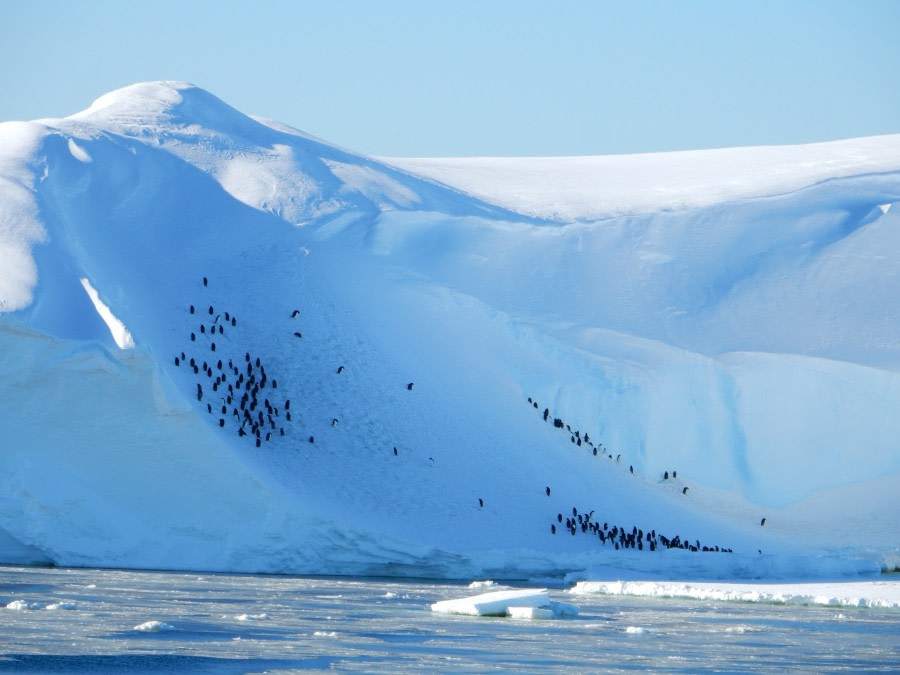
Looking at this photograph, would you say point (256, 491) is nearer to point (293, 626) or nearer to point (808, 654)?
point (293, 626)

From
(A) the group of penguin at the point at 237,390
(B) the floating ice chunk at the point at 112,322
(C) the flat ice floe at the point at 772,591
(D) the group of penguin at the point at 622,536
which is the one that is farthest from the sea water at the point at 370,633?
(A) the group of penguin at the point at 237,390

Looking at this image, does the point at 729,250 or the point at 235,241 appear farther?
the point at 729,250

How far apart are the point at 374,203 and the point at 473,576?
20.6 meters

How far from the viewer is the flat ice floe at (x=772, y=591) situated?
31.3 metres

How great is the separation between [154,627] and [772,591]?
16.5 metres

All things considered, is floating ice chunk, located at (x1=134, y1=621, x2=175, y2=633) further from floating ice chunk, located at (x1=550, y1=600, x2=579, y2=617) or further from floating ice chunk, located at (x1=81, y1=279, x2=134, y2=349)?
floating ice chunk, located at (x1=81, y1=279, x2=134, y2=349)

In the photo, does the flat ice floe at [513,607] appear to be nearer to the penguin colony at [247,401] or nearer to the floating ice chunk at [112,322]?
the penguin colony at [247,401]

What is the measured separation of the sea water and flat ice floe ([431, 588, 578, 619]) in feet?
1.47

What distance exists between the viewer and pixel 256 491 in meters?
36.1

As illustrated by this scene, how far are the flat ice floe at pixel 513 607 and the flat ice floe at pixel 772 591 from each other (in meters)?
6.92

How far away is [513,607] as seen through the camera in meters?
26.8

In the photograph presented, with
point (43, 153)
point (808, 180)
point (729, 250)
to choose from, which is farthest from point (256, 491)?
point (808, 180)

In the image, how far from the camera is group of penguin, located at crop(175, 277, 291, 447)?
39.9 meters

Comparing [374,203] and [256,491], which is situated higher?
[374,203]
